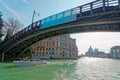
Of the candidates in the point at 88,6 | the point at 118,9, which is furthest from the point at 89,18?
the point at 118,9

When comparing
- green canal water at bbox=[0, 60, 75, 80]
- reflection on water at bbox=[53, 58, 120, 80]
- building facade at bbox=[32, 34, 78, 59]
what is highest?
building facade at bbox=[32, 34, 78, 59]

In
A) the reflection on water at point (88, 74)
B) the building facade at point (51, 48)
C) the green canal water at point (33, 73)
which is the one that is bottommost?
the reflection on water at point (88, 74)

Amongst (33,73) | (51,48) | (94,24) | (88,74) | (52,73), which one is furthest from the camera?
(51,48)

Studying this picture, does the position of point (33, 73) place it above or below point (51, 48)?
below

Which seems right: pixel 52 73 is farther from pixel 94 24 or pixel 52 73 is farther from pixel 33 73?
pixel 94 24

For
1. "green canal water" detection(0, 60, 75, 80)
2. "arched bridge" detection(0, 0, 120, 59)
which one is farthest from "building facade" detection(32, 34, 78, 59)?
"green canal water" detection(0, 60, 75, 80)

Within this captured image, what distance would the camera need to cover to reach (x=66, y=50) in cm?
8962

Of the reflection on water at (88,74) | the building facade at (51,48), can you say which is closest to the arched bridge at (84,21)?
the reflection on water at (88,74)

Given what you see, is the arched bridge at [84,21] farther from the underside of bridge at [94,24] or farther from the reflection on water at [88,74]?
the reflection on water at [88,74]

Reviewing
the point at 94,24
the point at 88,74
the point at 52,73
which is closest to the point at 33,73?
the point at 52,73

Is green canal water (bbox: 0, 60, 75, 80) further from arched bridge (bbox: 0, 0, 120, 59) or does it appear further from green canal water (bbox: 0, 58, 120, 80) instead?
arched bridge (bbox: 0, 0, 120, 59)

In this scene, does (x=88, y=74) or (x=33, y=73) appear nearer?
(x=33, y=73)

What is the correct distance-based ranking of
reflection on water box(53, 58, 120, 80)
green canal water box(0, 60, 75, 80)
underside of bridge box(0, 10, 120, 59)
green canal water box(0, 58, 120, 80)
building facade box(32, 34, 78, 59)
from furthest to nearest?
1. building facade box(32, 34, 78, 59)
2. reflection on water box(53, 58, 120, 80)
3. underside of bridge box(0, 10, 120, 59)
4. green canal water box(0, 58, 120, 80)
5. green canal water box(0, 60, 75, 80)

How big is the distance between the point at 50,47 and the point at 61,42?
11.5m
